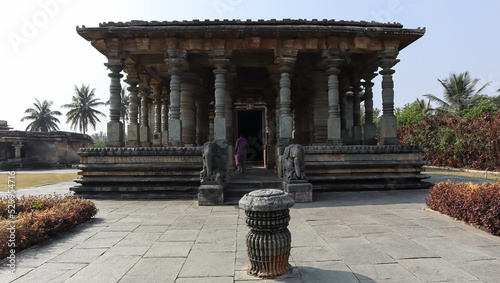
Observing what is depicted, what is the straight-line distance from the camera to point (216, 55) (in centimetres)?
963

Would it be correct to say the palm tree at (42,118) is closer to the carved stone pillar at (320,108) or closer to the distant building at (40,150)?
the distant building at (40,150)

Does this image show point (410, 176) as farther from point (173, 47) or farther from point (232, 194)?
point (173, 47)

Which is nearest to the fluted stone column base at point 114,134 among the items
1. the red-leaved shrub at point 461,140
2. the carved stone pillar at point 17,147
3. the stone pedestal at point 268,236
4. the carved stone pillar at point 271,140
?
the carved stone pillar at point 271,140

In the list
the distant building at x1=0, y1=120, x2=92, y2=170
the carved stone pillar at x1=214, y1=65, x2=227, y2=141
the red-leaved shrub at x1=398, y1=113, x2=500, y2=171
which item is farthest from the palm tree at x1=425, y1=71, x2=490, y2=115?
the distant building at x1=0, y1=120, x2=92, y2=170

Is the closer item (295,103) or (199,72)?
(199,72)

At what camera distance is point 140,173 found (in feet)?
29.6

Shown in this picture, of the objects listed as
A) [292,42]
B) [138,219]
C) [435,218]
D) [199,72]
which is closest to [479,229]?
[435,218]

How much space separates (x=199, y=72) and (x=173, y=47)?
133 inches

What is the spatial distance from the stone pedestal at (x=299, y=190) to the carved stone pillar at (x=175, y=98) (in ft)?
13.9

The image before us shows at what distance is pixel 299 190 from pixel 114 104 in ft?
23.9

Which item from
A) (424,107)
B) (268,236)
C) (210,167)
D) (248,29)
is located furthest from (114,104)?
(424,107)

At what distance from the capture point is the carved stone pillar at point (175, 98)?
31.2 feet

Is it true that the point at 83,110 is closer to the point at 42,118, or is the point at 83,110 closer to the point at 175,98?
the point at 42,118

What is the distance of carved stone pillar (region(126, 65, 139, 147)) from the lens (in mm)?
11578
